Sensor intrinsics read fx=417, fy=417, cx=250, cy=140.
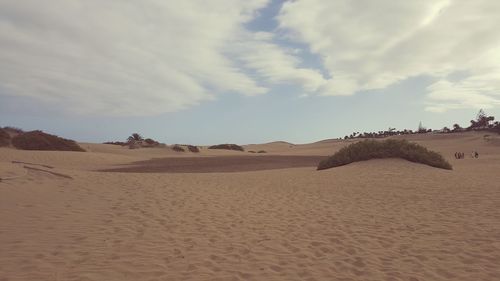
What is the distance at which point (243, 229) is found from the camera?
8688mm

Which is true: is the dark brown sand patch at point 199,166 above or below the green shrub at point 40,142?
below

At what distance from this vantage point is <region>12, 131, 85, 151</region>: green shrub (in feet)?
99.9

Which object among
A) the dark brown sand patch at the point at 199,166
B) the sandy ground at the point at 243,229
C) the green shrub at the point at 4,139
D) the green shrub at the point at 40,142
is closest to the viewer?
the sandy ground at the point at 243,229

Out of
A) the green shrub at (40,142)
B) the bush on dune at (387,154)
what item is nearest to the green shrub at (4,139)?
the green shrub at (40,142)

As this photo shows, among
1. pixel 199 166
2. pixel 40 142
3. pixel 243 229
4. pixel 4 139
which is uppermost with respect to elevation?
pixel 4 139

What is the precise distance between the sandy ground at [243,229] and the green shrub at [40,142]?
60.0 feet

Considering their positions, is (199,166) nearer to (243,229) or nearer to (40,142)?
(40,142)

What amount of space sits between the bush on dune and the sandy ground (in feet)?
13.6

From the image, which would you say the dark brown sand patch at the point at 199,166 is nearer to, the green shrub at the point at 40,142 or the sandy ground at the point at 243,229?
the green shrub at the point at 40,142

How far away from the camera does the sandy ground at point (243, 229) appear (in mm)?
5973

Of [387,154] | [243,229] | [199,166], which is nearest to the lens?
[243,229]

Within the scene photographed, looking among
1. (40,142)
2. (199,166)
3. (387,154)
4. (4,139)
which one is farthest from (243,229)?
(4,139)

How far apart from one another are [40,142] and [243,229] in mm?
27472

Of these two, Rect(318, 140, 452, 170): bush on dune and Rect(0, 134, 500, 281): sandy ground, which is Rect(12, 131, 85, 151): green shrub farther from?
Rect(318, 140, 452, 170): bush on dune
